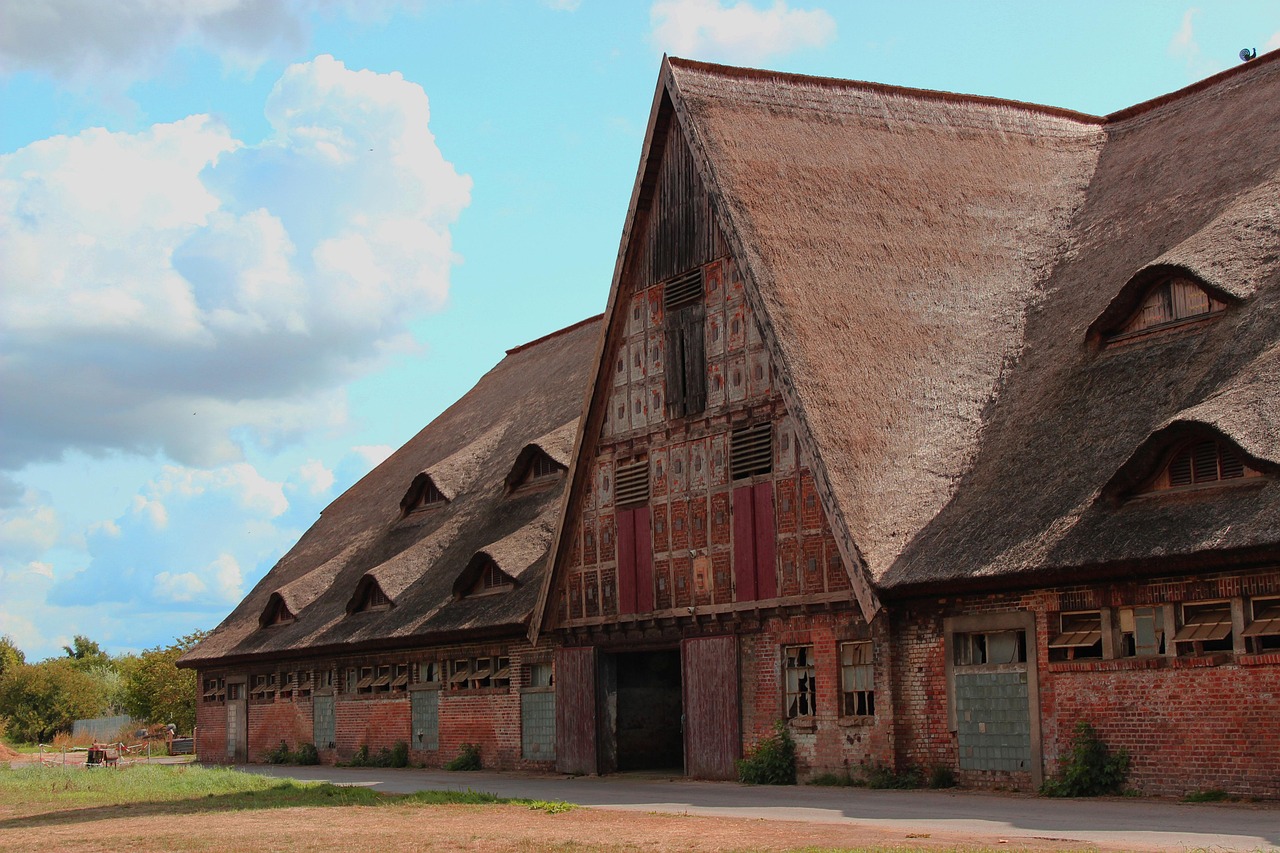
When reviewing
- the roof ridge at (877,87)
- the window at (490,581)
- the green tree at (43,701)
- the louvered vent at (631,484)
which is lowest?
the green tree at (43,701)

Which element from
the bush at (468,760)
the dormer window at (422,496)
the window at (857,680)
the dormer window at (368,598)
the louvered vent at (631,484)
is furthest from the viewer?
the dormer window at (422,496)

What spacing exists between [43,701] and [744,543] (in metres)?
63.0

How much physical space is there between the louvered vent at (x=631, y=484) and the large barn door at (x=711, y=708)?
3.06 m

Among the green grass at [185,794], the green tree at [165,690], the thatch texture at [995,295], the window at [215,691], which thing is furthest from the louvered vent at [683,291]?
the green tree at [165,690]

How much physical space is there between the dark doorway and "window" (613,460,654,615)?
68.8 inches

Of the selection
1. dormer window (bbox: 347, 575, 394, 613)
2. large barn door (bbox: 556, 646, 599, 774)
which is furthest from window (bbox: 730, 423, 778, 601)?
dormer window (bbox: 347, 575, 394, 613)

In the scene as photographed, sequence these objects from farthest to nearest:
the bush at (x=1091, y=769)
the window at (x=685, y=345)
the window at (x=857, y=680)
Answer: the window at (x=685, y=345)
the window at (x=857, y=680)
the bush at (x=1091, y=769)

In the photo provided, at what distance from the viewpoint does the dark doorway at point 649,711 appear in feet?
95.8

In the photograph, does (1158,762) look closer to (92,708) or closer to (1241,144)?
(1241,144)

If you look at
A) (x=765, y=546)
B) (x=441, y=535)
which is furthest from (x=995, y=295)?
(x=441, y=535)

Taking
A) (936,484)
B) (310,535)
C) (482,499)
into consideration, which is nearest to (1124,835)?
(936,484)

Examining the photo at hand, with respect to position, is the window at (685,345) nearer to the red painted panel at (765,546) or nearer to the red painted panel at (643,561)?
the red painted panel at (643,561)

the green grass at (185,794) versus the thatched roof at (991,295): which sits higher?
the thatched roof at (991,295)

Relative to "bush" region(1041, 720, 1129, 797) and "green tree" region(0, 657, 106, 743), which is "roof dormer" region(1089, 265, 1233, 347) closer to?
"bush" region(1041, 720, 1129, 797)
